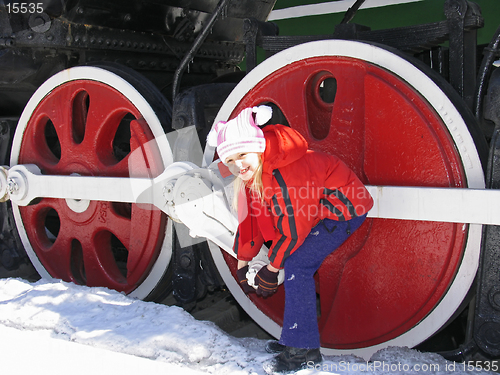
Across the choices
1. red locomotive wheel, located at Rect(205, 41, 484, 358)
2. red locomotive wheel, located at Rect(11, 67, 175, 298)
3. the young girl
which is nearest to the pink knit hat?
the young girl

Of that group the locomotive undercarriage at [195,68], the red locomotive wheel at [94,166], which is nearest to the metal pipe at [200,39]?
the locomotive undercarriage at [195,68]

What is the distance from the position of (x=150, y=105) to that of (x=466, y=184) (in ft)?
3.85

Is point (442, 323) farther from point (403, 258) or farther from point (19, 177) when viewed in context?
point (19, 177)

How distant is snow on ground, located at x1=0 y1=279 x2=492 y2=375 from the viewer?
1.25 metres

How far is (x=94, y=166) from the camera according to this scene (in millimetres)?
2113

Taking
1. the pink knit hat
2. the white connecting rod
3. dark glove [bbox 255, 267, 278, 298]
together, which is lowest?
dark glove [bbox 255, 267, 278, 298]

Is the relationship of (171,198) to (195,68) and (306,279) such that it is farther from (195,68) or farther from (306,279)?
(195,68)

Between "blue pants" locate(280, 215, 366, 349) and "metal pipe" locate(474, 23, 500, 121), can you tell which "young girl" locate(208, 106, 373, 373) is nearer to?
"blue pants" locate(280, 215, 366, 349)

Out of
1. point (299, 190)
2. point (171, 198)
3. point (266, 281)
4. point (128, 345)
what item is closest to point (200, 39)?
point (171, 198)

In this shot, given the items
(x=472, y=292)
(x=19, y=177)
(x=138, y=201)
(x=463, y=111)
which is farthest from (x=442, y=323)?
(x=19, y=177)

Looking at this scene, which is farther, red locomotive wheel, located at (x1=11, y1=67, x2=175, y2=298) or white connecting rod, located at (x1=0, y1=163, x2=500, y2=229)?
red locomotive wheel, located at (x1=11, y1=67, x2=175, y2=298)

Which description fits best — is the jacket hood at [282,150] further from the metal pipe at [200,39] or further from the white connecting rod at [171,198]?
the metal pipe at [200,39]

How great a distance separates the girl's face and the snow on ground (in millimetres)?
469

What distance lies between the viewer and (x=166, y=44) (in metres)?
2.29
